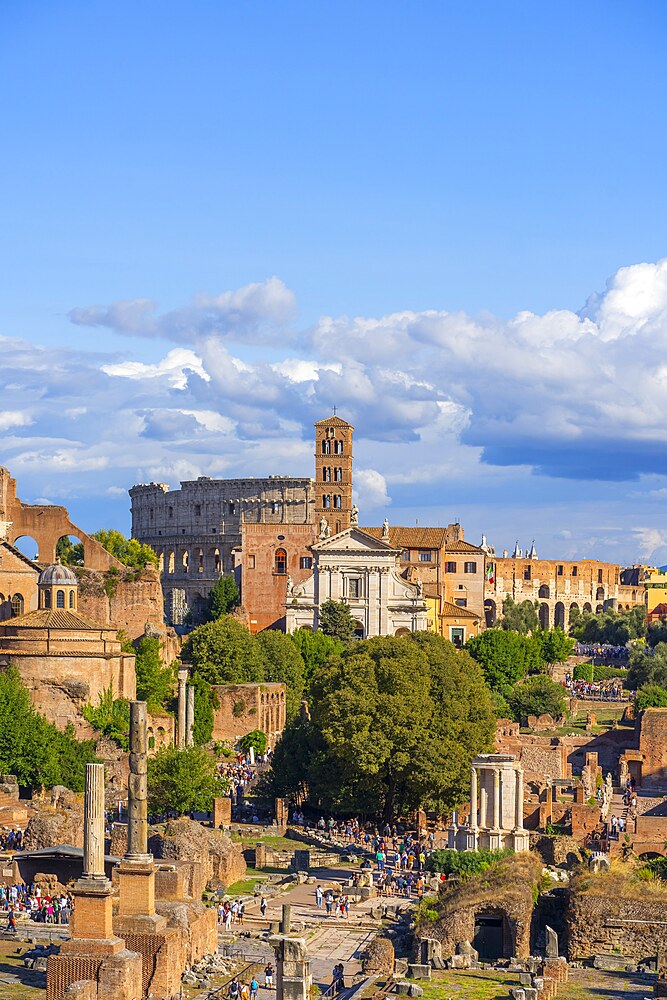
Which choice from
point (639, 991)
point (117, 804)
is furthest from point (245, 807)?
point (639, 991)

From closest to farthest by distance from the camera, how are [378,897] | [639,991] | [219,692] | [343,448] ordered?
1. [639,991]
2. [378,897]
3. [219,692]
4. [343,448]

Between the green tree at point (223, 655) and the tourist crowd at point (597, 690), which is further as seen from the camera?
the tourist crowd at point (597, 690)

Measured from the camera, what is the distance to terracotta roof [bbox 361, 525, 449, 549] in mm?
121250

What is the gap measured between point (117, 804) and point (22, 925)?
15.0 meters

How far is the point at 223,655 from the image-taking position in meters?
81.5

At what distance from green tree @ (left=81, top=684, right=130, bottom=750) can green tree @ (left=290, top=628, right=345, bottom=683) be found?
24496 millimetres

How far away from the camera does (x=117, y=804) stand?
192 feet

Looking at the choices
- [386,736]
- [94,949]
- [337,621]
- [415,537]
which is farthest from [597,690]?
[94,949]

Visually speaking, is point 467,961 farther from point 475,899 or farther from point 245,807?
point 245,807

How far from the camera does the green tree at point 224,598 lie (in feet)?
382

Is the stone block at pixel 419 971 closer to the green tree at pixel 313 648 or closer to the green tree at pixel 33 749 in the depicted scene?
the green tree at pixel 33 749

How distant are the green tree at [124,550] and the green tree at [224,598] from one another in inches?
754

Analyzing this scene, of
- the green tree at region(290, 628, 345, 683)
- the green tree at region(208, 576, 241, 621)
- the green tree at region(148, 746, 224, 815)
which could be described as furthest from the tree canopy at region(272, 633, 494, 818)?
the green tree at region(208, 576, 241, 621)

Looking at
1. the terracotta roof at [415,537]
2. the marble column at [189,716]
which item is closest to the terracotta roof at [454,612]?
the terracotta roof at [415,537]
